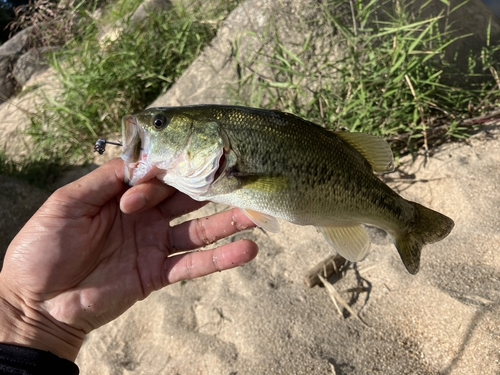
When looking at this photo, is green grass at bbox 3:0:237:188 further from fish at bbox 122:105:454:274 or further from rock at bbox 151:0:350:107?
fish at bbox 122:105:454:274

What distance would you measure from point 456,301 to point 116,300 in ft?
6.36

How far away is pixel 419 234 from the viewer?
2180 mm

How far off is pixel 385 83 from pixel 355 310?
1803mm

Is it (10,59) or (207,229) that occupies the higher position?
(10,59)

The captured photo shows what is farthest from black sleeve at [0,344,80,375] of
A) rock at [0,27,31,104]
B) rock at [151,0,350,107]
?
rock at [0,27,31,104]

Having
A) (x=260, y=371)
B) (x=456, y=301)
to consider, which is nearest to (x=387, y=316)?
(x=456, y=301)

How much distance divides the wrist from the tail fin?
5.99 ft

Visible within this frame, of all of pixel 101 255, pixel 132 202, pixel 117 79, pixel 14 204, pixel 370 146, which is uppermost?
pixel 132 202

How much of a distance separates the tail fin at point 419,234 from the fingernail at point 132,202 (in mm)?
1327

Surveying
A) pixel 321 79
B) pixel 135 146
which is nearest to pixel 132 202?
pixel 135 146

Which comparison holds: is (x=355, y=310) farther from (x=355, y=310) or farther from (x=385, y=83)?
(x=385, y=83)

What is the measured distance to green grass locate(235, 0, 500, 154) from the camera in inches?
130

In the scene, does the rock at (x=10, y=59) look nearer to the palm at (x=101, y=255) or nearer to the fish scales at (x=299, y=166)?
the palm at (x=101, y=255)

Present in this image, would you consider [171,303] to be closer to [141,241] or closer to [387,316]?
[141,241]
